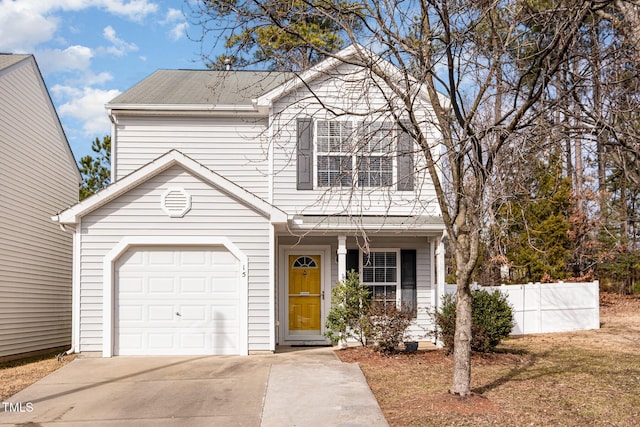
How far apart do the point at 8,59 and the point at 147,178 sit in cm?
581

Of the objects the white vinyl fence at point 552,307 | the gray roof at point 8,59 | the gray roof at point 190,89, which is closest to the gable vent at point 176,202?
the gray roof at point 190,89

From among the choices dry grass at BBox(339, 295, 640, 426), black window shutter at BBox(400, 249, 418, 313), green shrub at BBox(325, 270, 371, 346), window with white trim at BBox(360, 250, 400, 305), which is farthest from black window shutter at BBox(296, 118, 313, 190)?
dry grass at BBox(339, 295, 640, 426)

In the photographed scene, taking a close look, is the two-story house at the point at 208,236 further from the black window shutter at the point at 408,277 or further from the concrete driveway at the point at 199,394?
the concrete driveway at the point at 199,394

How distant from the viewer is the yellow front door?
1348cm

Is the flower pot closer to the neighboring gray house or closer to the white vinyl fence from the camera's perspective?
the white vinyl fence

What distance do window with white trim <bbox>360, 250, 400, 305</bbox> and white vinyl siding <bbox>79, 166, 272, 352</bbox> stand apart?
298cm

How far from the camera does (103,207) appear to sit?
1153 centimetres

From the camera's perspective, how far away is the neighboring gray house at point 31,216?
13.0 meters

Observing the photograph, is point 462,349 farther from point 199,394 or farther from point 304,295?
point 304,295

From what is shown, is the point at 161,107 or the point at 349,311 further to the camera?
the point at 161,107

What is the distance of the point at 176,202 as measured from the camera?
38.0 ft

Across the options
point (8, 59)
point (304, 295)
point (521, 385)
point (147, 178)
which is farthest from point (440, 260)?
point (8, 59)

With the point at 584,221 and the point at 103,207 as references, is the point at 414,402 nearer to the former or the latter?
the point at 103,207

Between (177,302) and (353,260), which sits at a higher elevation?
(353,260)
